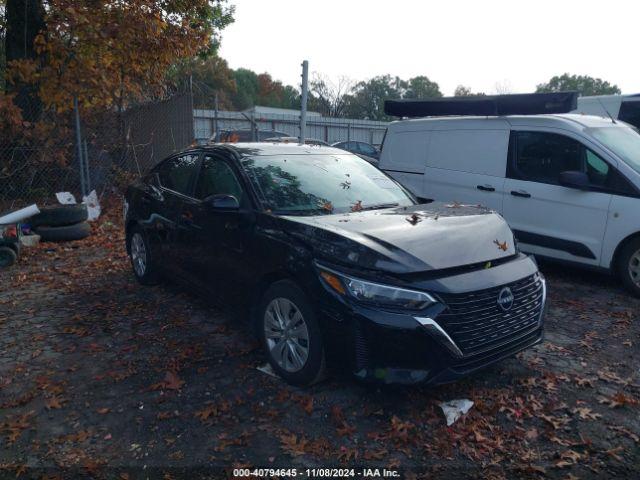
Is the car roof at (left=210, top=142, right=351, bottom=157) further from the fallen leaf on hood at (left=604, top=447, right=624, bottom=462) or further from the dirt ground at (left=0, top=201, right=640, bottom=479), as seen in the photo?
the fallen leaf on hood at (left=604, top=447, right=624, bottom=462)

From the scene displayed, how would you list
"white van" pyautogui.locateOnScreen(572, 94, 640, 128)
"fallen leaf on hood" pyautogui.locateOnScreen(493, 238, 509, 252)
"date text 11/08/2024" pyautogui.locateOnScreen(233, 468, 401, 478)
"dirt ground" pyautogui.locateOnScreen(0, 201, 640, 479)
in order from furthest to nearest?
"white van" pyautogui.locateOnScreen(572, 94, 640, 128), "fallen leaf on hood" pyautogui.locateOnScreen(493, 238, 509, 252), "dirt ground" pyautogui.locateOnScreen(0, 201, 640, 479), "date text 11/08/2024" pyautogui.locateOnScreen(233, 468, 401, 478)

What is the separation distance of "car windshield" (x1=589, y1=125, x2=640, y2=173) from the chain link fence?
847 centimetres

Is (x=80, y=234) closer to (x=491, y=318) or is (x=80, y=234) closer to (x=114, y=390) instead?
(x=114, y=390)

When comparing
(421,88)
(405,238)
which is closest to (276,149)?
(405,238)

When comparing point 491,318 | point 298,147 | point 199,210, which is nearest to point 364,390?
point 491,318

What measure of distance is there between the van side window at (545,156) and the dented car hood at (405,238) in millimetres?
2550

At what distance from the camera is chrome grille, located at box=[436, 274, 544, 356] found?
3.25 metres

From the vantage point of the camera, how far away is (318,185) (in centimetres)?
456

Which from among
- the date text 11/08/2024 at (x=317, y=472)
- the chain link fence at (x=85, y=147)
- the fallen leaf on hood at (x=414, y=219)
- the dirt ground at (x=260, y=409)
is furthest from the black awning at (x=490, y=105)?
the chain link fence at (x=85, y=147)

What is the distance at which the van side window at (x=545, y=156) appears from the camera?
6176mm

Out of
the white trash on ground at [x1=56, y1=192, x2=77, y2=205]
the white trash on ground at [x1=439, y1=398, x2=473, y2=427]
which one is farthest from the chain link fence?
the white trash on ground at [x1=439, y1=398, x2=473, y2=427]

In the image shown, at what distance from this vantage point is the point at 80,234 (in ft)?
28.3

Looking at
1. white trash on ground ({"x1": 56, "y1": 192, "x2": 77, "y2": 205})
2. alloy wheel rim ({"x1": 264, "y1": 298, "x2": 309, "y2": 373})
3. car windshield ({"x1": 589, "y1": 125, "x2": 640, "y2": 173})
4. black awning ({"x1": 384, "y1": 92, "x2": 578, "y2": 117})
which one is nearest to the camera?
alloy wheel rim ({"x1": 264, "y1": 298, "x2": 309, "y2": 373})

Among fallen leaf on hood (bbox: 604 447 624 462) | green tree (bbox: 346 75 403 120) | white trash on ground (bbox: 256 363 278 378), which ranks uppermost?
green tree (bbox: 346 75 403 120)
